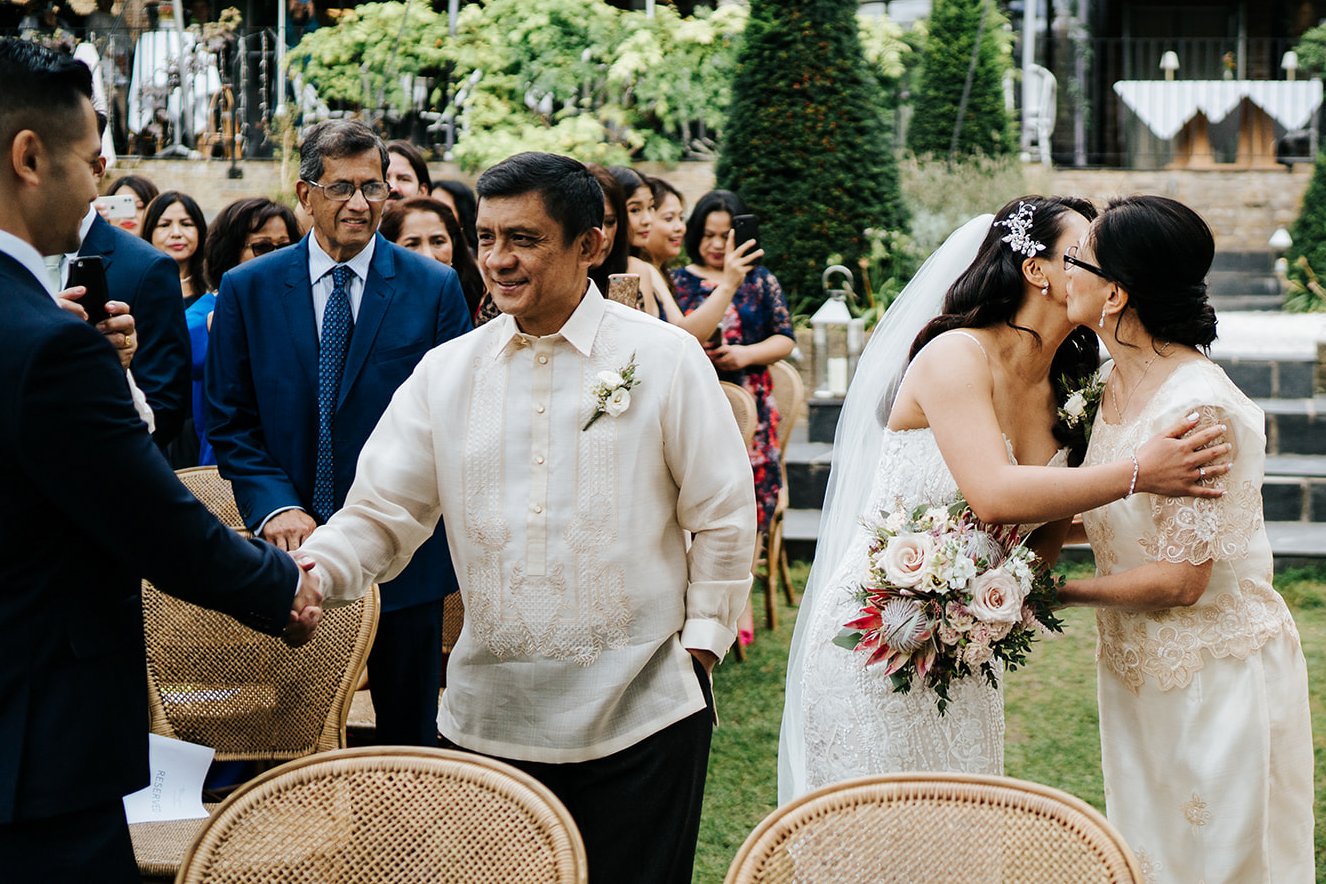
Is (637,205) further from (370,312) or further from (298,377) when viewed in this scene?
(298,377)

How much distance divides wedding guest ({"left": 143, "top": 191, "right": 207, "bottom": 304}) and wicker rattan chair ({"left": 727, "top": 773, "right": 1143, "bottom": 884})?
4558mm

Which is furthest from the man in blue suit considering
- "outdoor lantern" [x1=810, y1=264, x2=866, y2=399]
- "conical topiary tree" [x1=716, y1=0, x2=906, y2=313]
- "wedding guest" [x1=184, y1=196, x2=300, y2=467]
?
"conical topiary tree" [x1=716, y1=0, x2=906, y2=313]

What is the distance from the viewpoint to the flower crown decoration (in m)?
3.07

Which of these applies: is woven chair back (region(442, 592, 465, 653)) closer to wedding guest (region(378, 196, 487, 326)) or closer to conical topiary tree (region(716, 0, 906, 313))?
wedding guest (region(378, 196, 487, 326))

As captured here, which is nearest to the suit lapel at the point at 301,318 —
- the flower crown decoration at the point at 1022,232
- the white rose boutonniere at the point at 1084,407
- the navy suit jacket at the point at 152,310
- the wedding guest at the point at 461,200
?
the navy suit jacket at the point at 152,310

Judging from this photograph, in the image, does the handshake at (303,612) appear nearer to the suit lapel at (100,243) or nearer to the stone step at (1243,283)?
the suit lapel at (100,243)

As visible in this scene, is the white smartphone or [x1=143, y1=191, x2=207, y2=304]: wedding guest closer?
the white smartphone

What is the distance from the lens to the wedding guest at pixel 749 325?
21.6ft

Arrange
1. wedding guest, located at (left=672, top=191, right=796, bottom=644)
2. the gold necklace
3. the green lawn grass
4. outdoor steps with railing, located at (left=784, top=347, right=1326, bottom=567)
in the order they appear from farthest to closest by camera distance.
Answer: outdoor steps with railing, located at (left=784, top=347, right=1326, bottom=567) → wedding guest, located at (left=672, top=191, right=796, bottom=644) → the green lawn grass → the gold necklace

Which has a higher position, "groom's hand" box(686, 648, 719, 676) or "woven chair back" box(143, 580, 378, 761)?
"groom's hand" box(686, 648, 719, 676)

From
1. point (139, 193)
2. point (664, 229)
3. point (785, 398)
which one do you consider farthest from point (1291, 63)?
point (139, 193)

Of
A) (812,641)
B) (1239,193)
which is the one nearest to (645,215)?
(812,641)

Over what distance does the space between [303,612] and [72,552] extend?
0.48 m

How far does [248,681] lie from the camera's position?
11.8 ft
